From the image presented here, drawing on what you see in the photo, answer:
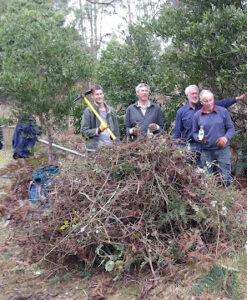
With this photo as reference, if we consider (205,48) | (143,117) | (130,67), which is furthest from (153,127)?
(130,67)

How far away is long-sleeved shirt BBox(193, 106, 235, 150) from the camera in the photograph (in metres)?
5.23

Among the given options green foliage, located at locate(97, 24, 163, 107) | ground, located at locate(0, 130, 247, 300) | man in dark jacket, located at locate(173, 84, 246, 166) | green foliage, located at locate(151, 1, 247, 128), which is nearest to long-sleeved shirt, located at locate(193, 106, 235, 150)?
man in dark jacket, located at locate(173, 84, 246, 166)

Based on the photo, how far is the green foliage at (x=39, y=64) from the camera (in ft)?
21.1

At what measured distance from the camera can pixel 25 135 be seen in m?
6.99

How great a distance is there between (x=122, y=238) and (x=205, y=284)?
3.05ft

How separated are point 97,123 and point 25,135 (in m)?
1.77

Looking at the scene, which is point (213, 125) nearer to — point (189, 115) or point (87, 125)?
point (189, 115)

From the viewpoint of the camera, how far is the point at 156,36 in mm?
7023

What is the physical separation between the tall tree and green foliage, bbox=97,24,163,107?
55cm

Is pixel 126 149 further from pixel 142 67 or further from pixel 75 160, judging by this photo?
pixel 142 67

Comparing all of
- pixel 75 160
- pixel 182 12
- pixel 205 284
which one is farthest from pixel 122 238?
pixel 182 12

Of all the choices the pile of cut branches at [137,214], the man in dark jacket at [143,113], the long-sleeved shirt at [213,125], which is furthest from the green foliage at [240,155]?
the pile of cut branches at [137,214]

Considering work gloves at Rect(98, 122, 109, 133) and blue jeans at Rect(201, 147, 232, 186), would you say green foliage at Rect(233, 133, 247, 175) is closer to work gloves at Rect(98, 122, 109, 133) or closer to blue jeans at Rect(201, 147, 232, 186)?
blue jeans at Rect(201, 147, 232, 186)

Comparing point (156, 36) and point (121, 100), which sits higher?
point (156, 36)
